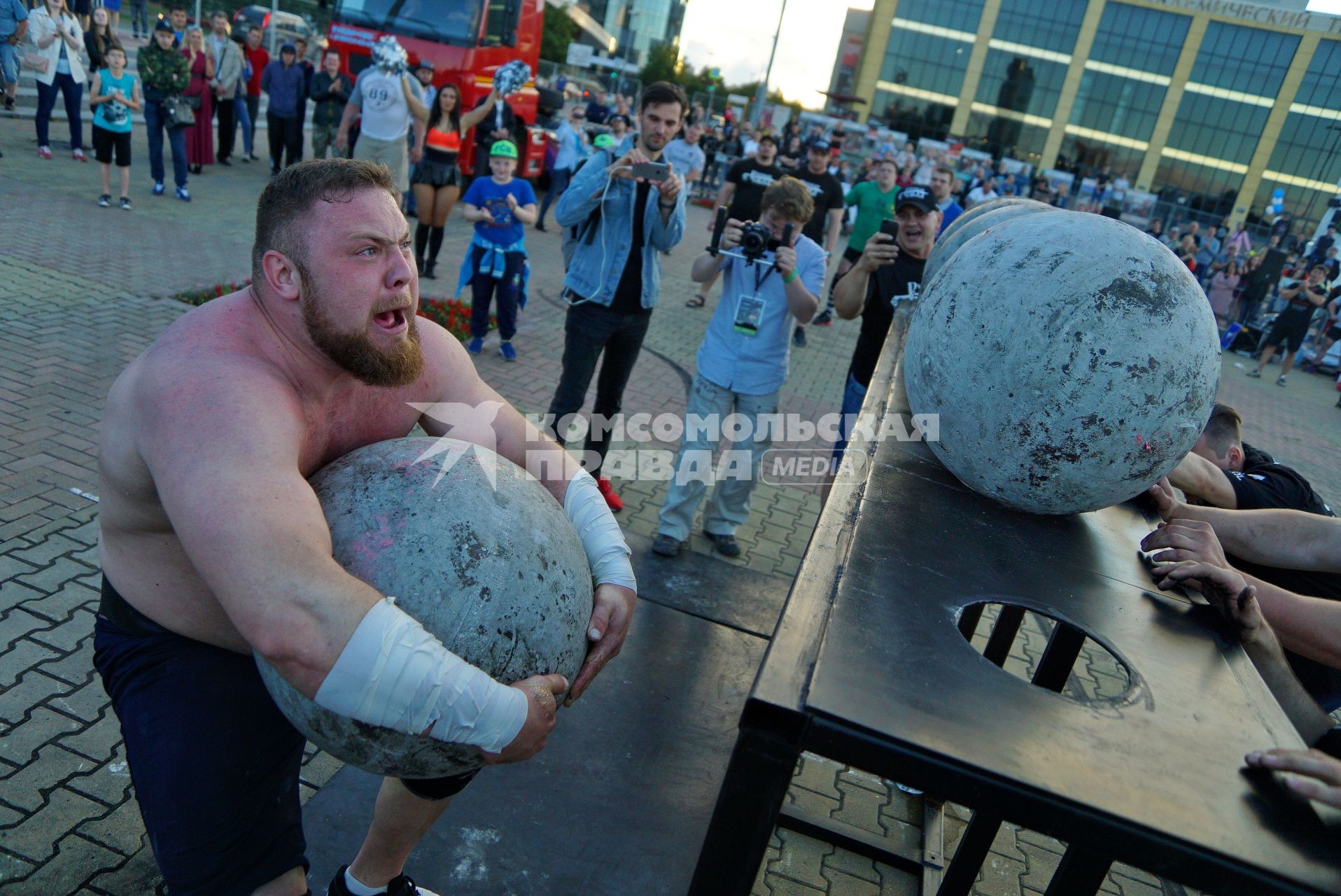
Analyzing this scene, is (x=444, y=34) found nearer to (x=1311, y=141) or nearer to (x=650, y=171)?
(x=650, y=171)

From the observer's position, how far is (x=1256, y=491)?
3.43 meters

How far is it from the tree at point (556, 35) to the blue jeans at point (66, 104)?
1850 inches

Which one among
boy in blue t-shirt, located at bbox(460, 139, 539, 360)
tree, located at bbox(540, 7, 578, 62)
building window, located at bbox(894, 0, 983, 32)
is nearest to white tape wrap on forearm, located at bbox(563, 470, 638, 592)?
boy in blue t-shirt, located at bbox(460, 139, 539, 360)

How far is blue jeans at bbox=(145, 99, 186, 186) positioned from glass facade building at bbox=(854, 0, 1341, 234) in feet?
208

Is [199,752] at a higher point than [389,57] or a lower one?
lower

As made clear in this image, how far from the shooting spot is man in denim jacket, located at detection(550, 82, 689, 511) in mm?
5531

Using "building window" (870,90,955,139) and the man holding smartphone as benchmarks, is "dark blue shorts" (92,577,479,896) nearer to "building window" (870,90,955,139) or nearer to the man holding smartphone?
the man holding smartphone

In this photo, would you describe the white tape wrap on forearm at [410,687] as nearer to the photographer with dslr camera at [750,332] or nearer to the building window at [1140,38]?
the photographer with dslr camera at [750,332]

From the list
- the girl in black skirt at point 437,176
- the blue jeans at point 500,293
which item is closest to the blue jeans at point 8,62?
the girl in black skirt at point 437,176

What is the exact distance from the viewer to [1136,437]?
243cm

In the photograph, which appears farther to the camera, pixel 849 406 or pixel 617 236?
pixel 849 406

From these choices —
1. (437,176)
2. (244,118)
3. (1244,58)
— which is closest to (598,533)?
(437,176)

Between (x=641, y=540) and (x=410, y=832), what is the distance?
3.17 m

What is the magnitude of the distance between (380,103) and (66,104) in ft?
18.8
